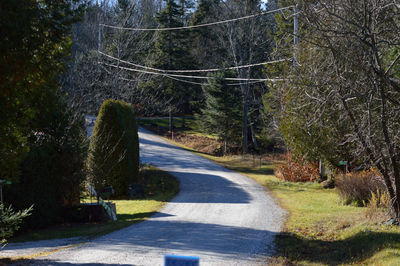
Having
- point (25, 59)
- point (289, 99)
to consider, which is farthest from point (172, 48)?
point (25, 59)

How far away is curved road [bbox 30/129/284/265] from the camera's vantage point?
8265 millimetres

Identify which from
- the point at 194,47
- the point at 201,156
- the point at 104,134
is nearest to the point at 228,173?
the point at 201,156

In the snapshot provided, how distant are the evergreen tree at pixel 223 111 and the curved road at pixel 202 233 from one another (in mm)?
15197

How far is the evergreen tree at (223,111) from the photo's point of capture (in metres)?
35.1

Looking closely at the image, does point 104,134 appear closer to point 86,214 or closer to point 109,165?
point 109,165

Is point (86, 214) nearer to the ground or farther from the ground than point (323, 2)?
nearer to the ground

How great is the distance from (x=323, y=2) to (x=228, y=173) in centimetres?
1742

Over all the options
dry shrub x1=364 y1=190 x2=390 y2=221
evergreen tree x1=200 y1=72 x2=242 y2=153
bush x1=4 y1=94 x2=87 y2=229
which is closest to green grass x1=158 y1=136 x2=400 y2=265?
dry shrub x1=364 y1=190 x2=390 y2=221

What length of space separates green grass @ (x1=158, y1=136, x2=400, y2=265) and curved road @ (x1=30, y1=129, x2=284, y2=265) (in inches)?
19.1

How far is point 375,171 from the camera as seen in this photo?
569 inches

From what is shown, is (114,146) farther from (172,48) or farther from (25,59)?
(172,48)

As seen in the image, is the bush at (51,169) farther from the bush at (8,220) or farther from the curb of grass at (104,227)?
the bush at (8,220)

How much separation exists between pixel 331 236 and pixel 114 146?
10.8 m

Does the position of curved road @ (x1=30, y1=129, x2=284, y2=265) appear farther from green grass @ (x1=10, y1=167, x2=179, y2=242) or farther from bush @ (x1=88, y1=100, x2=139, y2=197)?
bush @ (x1=88, y1=100, x2=139, y2=197)
